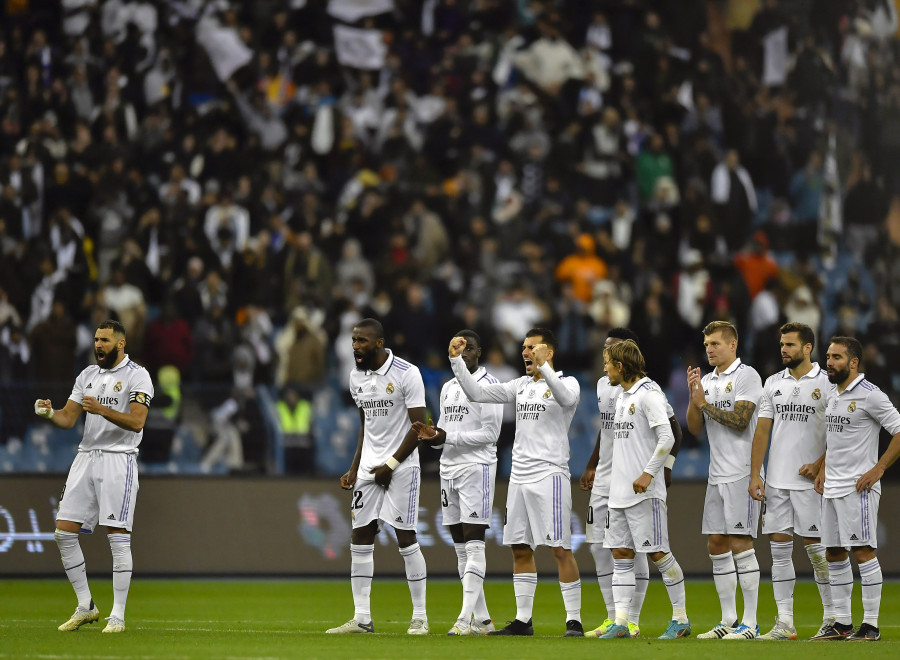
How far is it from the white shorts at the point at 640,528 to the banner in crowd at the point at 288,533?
20.5 feet

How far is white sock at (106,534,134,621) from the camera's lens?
1123cm

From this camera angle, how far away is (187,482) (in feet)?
56.6

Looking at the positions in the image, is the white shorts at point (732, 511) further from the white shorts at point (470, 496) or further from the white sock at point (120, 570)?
the white sock at point (120, 570)

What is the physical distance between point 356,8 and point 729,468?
1699 centimetres

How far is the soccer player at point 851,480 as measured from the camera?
36.1 ft

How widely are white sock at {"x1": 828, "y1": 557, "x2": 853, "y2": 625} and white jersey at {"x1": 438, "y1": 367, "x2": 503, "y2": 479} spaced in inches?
118

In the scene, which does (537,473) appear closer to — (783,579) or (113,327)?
(783,579)

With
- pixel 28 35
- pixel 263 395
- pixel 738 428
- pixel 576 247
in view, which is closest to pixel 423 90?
pixel 576 247

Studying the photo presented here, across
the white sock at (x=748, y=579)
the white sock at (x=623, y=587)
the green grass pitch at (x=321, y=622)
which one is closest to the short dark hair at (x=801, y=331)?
the white sock at (x=748, y=579)

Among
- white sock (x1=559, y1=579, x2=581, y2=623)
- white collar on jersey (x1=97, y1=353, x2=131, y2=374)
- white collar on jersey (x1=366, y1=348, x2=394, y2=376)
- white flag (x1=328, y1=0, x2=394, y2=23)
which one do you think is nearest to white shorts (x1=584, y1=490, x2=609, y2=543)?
white sock (x1=559, y1=579, x2=581, y2=623)

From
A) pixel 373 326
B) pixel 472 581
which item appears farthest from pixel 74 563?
pixel 472 581

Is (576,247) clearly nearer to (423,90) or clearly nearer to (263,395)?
(423,90)

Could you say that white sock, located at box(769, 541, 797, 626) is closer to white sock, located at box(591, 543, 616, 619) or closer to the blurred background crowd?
white sock, located at box(591, 543, 616, 619)

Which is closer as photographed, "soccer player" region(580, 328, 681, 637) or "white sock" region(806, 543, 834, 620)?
"soccer player" region(580, 328, 681, 637)
